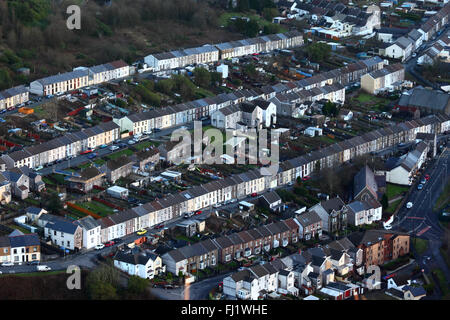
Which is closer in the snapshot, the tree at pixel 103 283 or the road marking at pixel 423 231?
the tree at pixel 103 283

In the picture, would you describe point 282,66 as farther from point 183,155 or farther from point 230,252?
point 230,252

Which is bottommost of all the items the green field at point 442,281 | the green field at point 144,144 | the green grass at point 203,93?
the green grass at point 203,93

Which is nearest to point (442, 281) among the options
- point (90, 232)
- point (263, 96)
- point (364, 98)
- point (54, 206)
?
point (90, 232)

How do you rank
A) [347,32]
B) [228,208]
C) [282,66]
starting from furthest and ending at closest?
[347,32] → [282,66] → [228,208]

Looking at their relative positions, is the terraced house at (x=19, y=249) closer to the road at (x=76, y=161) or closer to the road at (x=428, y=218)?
the road at (x=76, y=161)

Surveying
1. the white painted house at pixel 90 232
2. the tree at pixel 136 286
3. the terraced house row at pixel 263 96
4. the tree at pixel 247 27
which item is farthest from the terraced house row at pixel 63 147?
the tree at pixel 247 27

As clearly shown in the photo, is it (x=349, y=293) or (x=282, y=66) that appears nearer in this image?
(x=349, y=293)

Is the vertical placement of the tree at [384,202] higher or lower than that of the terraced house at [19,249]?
lower

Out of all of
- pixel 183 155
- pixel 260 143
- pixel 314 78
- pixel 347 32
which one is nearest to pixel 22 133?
pixel 183 155
